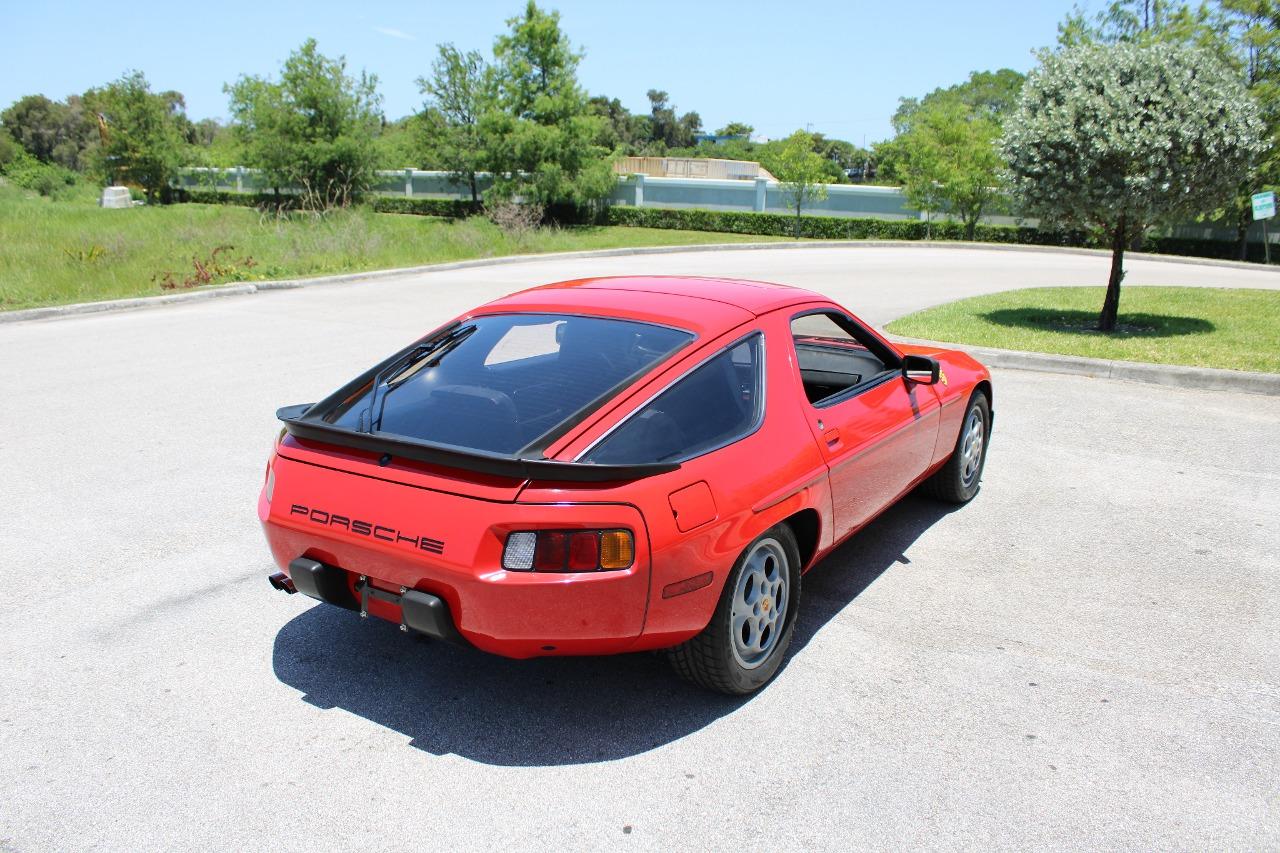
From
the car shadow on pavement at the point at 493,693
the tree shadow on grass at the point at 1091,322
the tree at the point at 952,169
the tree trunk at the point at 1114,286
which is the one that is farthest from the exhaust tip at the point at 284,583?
the tree at the point at 952,169

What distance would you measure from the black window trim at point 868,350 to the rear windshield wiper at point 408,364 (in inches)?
59.5

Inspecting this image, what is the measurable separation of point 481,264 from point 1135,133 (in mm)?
14130

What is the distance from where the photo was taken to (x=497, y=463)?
3.10m

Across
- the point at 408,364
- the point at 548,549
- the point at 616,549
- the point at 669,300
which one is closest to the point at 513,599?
the point at 548,549

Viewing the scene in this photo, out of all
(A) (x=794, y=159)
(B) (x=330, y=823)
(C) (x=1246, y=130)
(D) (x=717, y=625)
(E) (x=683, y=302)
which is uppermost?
(A) (x=794, y=159)

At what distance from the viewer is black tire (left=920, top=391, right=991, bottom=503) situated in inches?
227

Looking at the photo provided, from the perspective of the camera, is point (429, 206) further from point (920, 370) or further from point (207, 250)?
point (920, 370)

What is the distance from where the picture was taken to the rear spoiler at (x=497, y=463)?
121 inches

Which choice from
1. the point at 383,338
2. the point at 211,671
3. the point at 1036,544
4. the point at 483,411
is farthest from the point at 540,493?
the point at 383,338

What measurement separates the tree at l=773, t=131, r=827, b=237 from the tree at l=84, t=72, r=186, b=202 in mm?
32006

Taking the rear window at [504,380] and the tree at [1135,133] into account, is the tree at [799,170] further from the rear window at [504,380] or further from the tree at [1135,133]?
the rear window at [504,380]

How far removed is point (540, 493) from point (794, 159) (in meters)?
36.0

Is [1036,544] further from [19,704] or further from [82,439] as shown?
[82,439]

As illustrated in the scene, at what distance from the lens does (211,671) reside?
12.7 ft
